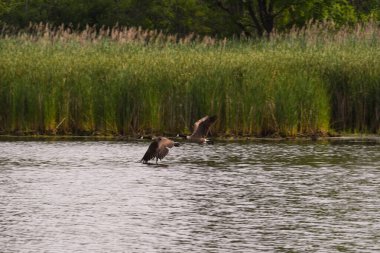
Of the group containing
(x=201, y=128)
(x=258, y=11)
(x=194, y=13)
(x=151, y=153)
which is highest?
(x=194, y=13)

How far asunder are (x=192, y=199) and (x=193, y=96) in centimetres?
942

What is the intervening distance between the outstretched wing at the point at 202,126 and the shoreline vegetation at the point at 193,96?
2.16m

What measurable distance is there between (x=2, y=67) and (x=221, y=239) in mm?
13920

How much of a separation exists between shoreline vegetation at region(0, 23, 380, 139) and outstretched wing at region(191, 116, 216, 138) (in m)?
2.16

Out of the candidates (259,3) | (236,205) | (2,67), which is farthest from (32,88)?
(259,3)

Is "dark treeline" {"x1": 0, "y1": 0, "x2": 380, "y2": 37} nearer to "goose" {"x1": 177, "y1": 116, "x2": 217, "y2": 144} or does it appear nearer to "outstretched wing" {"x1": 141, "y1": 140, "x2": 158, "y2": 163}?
"goose" {"x1": 177, "y1": 116, "x2": 217, "y2": 144}

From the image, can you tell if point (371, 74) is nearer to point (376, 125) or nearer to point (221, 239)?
point (376, 125)

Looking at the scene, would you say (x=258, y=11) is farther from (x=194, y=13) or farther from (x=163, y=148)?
(x=163, y=148)

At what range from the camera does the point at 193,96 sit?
942 inches

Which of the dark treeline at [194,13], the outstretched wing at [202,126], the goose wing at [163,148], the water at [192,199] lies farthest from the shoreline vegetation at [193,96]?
the dark treeline at [194,13]

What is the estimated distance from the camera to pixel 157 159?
19047 millimetres

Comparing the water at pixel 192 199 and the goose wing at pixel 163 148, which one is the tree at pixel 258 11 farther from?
the goose wing at pixel 163 148

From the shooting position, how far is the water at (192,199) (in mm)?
11664

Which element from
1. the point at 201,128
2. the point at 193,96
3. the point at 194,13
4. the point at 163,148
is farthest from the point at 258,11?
the point at 163,148
